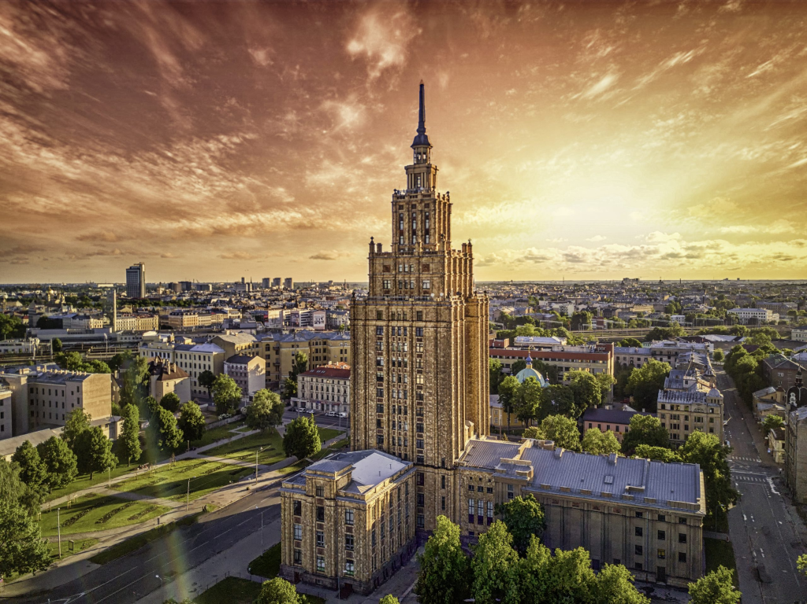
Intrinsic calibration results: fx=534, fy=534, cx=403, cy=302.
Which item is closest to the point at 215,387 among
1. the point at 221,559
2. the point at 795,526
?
the point at 221,559

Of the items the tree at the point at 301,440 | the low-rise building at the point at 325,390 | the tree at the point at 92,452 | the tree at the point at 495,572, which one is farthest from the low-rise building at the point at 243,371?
the tree at the point at 495,572

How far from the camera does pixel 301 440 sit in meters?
106

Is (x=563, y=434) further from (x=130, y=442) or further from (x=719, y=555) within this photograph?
(x=130, y=442)

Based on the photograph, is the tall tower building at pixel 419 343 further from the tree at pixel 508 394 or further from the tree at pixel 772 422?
the tree at pixel 772 422

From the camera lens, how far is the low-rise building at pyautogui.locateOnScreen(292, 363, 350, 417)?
152000mm

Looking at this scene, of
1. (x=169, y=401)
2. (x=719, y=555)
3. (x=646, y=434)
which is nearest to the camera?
(x=719, y=555)

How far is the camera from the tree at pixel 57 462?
88.9 meters

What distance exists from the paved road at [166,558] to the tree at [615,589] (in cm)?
5066

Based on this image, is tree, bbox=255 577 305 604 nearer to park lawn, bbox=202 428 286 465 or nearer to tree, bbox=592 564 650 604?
tree, bbox=592 564 650 604

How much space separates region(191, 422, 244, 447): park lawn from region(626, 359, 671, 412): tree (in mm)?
109371

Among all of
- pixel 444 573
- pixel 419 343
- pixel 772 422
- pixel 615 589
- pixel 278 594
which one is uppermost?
pixel 419 343

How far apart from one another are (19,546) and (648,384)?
471ft

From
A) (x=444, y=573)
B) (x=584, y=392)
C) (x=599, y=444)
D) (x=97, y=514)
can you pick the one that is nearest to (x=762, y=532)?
(x=599, y=444)

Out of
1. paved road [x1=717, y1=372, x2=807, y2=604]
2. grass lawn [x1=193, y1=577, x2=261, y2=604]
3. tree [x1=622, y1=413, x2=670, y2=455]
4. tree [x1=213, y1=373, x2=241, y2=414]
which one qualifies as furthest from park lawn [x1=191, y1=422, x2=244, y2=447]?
paved road [x1=717, y1=372, x2=807, y2=604]
